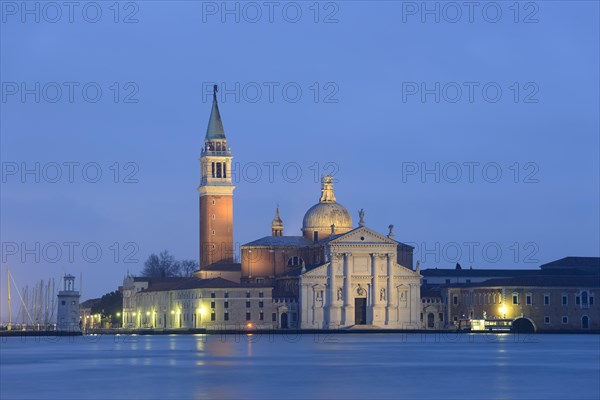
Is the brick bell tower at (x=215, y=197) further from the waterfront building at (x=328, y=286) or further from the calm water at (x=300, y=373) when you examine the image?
the calm water at (x=300, y=373)

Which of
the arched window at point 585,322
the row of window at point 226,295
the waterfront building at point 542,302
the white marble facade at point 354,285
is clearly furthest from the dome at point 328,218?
the arched window at point 585,322

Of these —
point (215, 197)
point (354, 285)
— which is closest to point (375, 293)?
point (354, 285)

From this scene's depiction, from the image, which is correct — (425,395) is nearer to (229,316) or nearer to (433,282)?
(229,316)

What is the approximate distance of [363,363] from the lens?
6225 centimetres

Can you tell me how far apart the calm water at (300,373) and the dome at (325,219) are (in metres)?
50.8

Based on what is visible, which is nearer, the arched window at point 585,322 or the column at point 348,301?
the arched window at point 585,322

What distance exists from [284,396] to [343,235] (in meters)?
75.5

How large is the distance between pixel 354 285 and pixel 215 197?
49.6 ft

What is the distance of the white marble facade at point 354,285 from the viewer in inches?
4774

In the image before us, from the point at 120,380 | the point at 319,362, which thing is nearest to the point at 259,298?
the point at 319,362

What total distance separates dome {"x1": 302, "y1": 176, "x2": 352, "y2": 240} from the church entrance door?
9.71m

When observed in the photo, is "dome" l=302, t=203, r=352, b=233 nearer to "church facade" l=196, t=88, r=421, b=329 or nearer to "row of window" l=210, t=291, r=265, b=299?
"church facade" l=196, t=88, r=421, b=329

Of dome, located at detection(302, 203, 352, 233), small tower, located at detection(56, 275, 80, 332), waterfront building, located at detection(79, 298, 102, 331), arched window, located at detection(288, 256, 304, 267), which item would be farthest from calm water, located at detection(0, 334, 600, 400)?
waterfront building, located at detection(79, 298, 102, 331)

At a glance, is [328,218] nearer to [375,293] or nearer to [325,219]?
[325,219]
